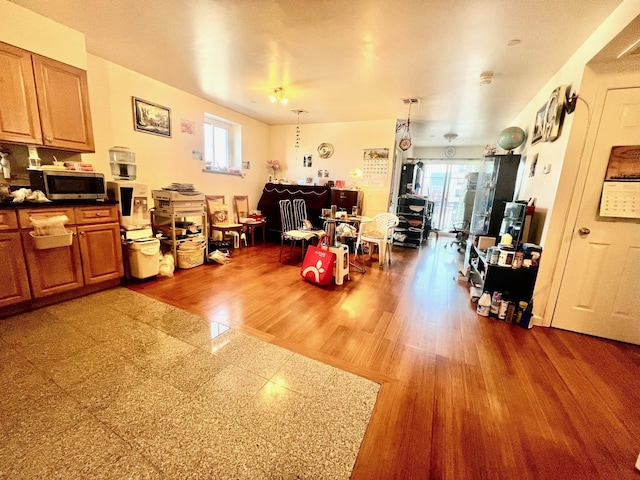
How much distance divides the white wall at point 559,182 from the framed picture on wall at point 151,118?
15.7 ft

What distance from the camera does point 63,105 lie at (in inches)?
95.8

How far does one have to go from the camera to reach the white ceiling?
1901 mm

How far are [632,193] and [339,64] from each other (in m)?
2.90

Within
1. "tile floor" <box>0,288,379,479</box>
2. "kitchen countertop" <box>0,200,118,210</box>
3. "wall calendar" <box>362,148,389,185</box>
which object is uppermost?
"wall calendar" <box>362,148,389,185</box>

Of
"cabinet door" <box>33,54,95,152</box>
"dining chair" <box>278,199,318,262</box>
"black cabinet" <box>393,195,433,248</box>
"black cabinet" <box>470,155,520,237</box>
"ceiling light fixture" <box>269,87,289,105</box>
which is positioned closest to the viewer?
"cabinet door" <box>33,54,95,152</box>

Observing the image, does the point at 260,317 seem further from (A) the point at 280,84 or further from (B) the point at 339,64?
(A) the point at 280,84

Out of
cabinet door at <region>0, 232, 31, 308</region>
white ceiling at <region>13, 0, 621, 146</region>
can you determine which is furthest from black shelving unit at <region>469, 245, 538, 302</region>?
cabinet door at <region>0, 232, 31, 308</region>

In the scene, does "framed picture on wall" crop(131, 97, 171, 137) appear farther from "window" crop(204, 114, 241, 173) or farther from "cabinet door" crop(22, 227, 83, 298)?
"cabinet door" crop(22, 227, 83, 298)

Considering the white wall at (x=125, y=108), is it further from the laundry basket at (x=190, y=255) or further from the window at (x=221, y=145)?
the laundry basket at (x=190, y=255)

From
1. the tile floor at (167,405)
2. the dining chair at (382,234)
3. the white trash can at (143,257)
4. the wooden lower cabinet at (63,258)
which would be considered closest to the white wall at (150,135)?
the wooden lower cabinet at (63,258)

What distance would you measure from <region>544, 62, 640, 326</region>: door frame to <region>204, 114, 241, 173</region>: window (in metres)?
4.89

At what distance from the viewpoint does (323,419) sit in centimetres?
130

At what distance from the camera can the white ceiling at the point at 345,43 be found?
1901mm

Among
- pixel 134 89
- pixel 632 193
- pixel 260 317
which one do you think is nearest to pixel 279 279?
pixel 260 317
